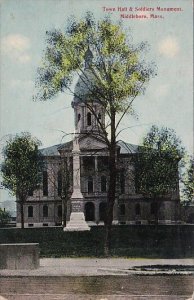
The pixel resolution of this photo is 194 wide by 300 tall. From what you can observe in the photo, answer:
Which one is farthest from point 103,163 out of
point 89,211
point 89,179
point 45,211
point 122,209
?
point 45,211

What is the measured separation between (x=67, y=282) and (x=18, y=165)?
9674mm

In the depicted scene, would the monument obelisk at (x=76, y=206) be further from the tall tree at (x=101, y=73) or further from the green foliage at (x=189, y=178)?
the tall tree at (x=101, y=73)

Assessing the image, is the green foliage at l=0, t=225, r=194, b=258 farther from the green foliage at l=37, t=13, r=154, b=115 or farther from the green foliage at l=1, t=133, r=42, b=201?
the green foliage at l=37, t=13, r=154, b=115

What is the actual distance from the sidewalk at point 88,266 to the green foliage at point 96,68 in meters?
3.26

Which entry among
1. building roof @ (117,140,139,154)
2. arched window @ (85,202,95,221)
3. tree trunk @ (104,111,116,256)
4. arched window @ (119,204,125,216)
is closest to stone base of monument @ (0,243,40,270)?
tree trunk @ (104,111,116,256)

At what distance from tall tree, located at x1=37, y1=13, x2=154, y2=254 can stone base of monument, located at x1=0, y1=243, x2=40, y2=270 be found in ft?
8.39

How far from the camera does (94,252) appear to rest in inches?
449

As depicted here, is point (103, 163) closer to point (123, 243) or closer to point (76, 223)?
point (123, 243)

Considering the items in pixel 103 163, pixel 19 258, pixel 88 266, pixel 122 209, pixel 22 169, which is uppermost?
pixel 103 163

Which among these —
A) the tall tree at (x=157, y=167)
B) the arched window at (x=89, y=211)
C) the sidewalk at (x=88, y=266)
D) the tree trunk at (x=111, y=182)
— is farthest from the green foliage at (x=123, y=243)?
the arched window at (x=89, y=211)

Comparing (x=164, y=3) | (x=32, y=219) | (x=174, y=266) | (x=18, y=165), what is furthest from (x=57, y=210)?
(x=164, y=3)

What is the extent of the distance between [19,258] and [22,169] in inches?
351

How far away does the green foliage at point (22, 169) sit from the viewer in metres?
13.8

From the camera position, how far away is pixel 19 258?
8820 millimetres
